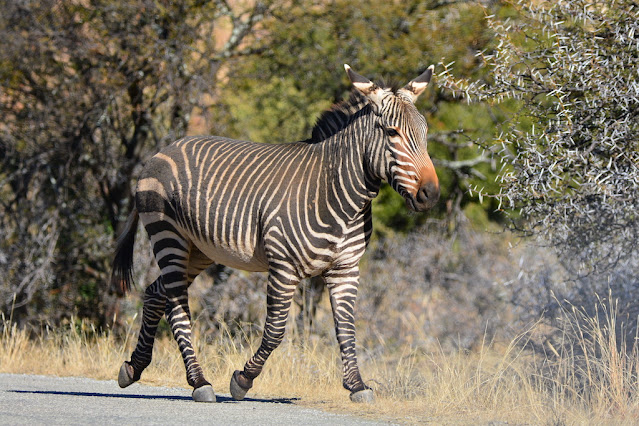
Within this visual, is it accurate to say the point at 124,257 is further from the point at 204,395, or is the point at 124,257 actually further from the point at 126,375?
the point at 204,395

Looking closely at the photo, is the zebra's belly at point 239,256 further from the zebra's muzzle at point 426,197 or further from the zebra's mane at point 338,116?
the zebra's muzzle at point 426,197

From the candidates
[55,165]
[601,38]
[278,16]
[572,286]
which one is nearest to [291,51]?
[278,16]

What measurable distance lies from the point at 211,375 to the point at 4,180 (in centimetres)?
575

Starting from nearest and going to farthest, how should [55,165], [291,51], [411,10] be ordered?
[55,165] → [291,51] → [411,10]

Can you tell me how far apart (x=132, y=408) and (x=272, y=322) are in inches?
50.3

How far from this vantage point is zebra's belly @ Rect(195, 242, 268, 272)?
23.8ft

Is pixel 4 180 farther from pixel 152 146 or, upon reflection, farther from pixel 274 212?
pixel 274 212

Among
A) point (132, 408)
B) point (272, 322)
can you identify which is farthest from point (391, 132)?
point (132, 408)

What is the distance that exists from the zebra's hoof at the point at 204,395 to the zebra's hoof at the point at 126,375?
936 millimetres

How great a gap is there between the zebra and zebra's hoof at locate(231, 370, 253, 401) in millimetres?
12

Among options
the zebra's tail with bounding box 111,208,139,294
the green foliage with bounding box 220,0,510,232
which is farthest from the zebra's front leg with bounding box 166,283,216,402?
the green foliage with bounding box 220,0,510,232

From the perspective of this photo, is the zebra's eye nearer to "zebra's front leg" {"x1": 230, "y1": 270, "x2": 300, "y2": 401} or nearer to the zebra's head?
the zebra's head

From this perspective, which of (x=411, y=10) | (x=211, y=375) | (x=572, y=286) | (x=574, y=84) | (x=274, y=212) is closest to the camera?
→ (x=274, y=212)

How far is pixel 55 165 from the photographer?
41.3ft
